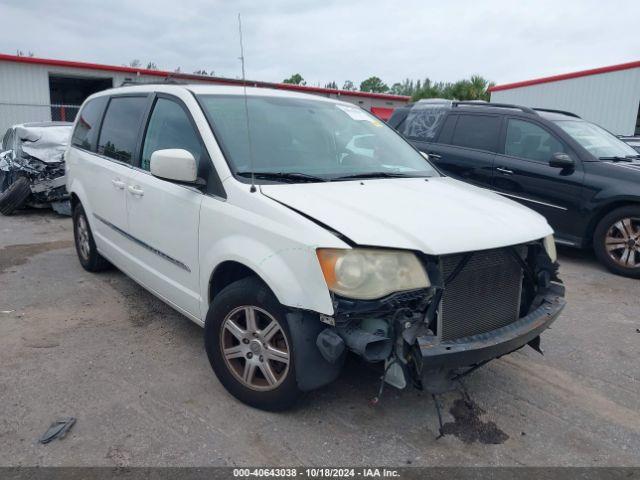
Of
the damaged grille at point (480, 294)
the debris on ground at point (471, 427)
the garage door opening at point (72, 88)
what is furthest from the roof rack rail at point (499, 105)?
the garage door opening at point (72, 88)

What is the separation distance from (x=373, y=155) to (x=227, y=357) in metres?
1.74

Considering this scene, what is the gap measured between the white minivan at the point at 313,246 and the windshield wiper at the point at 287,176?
0.5 inches

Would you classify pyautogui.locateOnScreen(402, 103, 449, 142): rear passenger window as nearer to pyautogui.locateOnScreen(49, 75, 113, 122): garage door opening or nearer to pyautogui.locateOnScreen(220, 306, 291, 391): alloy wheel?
pyautogui.locateOnScreen(220, 306, 291, 391): alloy wheel

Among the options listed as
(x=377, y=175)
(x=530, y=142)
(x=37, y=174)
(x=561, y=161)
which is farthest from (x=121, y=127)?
(x=37, y=174)

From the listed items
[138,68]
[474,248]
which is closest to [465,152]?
[474,248]

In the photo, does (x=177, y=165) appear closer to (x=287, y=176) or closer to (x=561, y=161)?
(x=287, y=176)

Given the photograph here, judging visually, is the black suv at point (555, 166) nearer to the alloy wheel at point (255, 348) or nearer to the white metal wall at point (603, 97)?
the alloy wheel at point (255, 348)

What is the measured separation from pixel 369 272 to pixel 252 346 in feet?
2.83

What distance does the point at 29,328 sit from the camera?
4.05 metres

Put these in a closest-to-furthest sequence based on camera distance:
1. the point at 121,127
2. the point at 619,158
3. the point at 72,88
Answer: the point at 121,127, the point at 619,158, the point at 72,88

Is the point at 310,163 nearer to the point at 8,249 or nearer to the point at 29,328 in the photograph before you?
the point at 29,328

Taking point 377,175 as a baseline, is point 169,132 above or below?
above

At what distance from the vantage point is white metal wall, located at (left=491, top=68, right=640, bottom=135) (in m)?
18.2

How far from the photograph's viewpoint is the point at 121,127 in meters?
4.36
